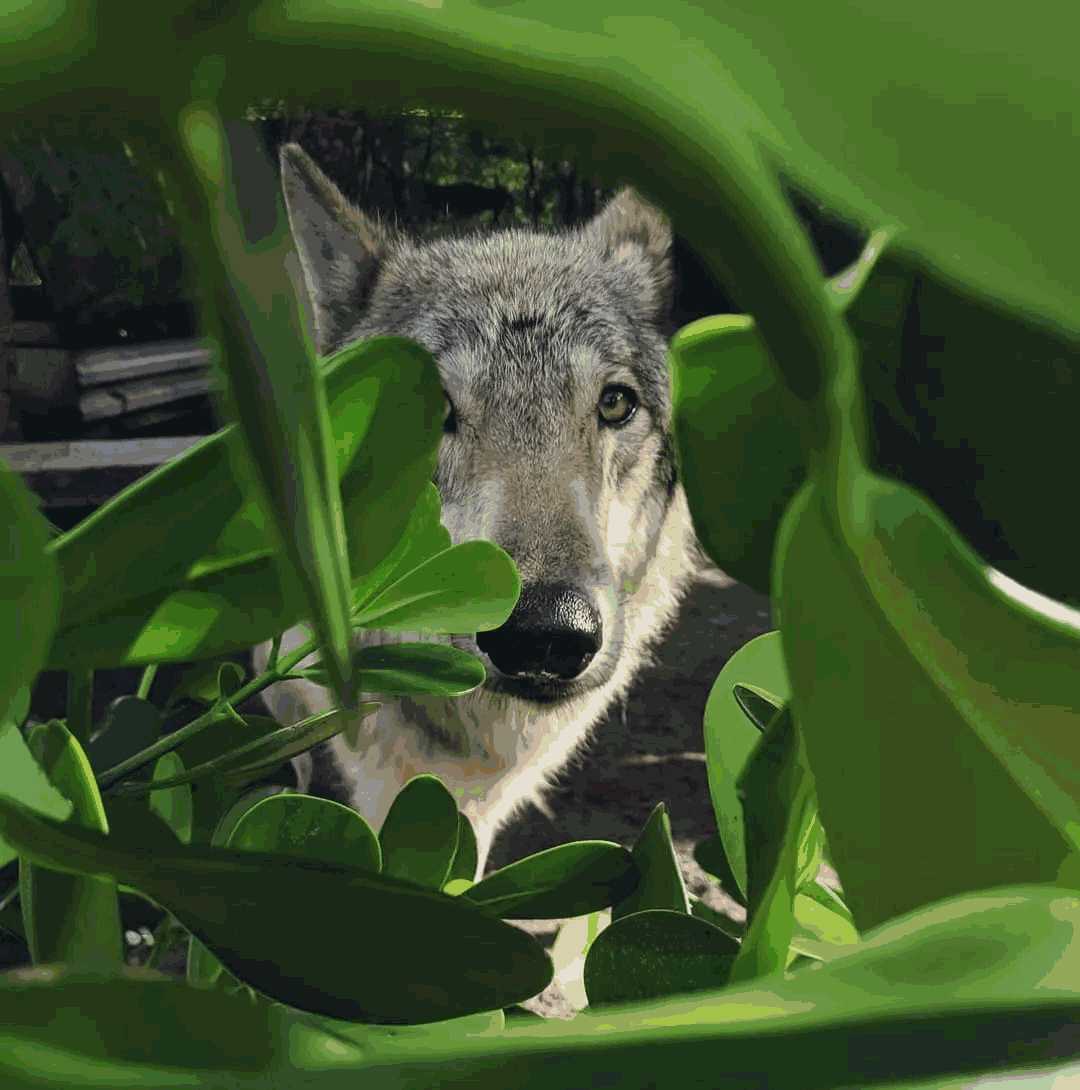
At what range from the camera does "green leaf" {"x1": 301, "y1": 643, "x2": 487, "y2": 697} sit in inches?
8.0

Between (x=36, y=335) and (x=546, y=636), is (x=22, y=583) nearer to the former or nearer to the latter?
(x=546, y=636)

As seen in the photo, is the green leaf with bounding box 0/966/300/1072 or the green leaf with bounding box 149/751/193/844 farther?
the green leaf with bounding box 149/751/193/844

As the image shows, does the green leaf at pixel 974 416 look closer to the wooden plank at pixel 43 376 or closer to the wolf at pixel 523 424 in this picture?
the wolf at pixel 523 424

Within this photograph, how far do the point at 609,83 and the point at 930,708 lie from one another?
0.19ft

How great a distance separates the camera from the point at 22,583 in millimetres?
91

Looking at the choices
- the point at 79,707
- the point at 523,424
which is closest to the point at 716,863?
the point at 79,707

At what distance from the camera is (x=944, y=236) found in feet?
0.26

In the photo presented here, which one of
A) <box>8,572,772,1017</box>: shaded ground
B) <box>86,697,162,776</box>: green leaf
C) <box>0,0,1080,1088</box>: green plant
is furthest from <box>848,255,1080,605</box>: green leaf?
<box>8,572,772,1017</box>: shaded ground

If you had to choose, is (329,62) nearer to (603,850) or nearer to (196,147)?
(196,147)

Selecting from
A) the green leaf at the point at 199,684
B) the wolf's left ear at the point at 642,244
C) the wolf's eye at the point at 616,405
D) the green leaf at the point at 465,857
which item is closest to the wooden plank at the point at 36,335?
the wolf's left ear at the point at 642,244

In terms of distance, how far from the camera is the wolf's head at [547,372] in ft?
3.59

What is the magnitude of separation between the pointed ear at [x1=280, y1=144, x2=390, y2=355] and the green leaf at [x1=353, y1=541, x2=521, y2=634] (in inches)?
42.3

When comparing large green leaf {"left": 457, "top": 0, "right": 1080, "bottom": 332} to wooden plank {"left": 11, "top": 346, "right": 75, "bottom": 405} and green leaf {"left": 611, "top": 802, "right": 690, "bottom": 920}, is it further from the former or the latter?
wooden plank {"left": 11, "top": 346, "right": 75, "bottom": 405}

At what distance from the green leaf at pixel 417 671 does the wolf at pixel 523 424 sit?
2.60ft
